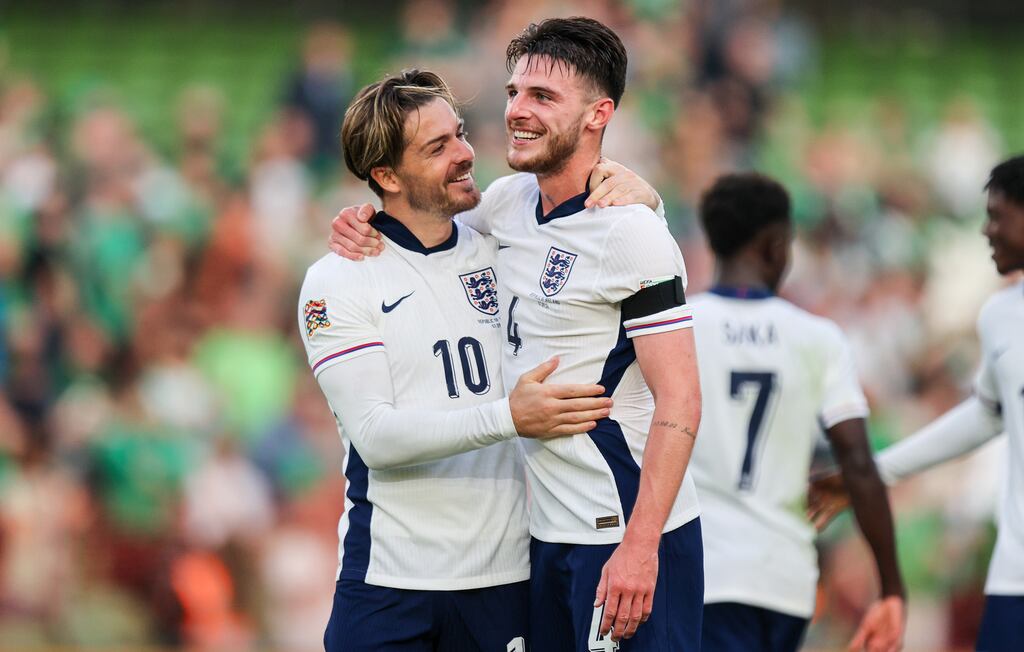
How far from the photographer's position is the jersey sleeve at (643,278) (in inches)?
144

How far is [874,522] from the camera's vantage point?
4.78m

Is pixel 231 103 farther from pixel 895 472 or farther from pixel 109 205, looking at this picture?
pixel 895 472

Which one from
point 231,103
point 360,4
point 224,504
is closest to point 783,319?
point 224,504

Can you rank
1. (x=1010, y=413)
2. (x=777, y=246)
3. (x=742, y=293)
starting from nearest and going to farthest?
(x=1010, y=413)
(x=742, y=293)
(x=777, y=246)

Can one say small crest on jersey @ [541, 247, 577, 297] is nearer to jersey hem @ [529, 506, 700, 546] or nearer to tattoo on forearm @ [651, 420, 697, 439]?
tattoo on forearm @ [651, 420, 697, 439]

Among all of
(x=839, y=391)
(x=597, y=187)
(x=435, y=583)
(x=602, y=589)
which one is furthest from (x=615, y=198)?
(x=839, y=391)

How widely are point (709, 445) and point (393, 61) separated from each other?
23.7 ft

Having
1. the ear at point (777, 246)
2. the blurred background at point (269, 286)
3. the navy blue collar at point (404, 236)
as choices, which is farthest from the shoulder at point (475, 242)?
the blurred background at point (269, 286)

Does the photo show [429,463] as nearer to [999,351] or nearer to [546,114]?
[546,114]

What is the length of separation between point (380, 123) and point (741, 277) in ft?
5.43

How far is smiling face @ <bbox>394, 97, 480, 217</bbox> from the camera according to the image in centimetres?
411

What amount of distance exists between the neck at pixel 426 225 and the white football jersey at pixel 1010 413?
187 centimetres

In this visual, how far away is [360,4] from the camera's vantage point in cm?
1423

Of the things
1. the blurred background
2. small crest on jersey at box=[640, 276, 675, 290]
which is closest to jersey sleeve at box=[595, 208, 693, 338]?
small crest on jersey at box=[640, 276, 675, 290]
